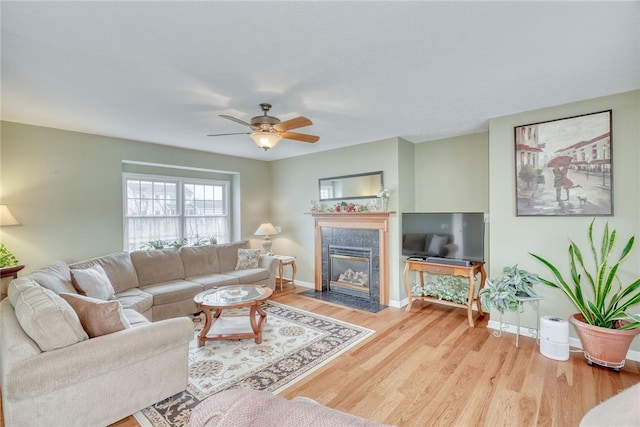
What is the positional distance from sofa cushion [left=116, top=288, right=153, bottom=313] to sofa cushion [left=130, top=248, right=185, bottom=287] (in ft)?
1.13

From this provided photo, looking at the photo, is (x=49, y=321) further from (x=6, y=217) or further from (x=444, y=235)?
(x=444, y=235)

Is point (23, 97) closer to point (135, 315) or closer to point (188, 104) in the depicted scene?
point (188, 104)

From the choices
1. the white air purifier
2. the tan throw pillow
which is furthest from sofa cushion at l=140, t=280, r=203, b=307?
the white air purifier

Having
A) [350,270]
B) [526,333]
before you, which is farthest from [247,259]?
[526,333]

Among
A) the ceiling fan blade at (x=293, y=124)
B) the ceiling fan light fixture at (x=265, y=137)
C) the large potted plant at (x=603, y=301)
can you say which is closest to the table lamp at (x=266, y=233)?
the ceiling fan light fixture at (x=265, y=137)

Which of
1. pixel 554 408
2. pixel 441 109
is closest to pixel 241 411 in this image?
pixel 554 408

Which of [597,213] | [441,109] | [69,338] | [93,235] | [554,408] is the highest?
[441,109]

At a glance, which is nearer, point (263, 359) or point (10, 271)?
point (263, 359)

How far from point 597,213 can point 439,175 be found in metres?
1.98

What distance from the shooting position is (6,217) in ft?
10.8

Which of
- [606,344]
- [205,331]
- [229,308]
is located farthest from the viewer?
[205,331]

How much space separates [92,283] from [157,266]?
1.10m

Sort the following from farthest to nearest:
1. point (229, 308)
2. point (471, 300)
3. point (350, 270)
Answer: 1. point (350, 270)
2. point (471, 300)
3. point (229, 308)

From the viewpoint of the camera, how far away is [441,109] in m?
3.25
